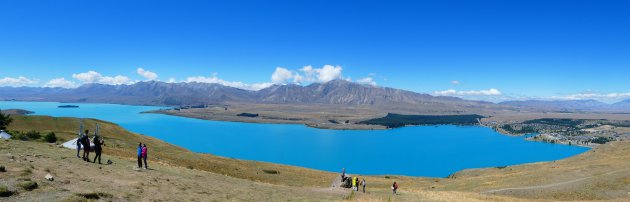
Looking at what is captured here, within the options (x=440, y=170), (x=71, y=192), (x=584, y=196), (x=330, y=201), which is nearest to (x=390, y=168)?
(x=440, y=170)

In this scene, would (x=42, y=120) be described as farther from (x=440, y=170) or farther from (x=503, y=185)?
(x=440, y=170)

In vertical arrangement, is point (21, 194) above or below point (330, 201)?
above

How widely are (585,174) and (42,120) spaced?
409 feet

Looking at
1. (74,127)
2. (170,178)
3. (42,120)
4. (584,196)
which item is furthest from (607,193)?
(42,120)

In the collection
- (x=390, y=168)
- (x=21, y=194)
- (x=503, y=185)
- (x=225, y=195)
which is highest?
(x=21, y=194)

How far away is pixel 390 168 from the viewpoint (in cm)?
18350

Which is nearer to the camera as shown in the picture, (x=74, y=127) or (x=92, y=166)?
(x=92, y=166)

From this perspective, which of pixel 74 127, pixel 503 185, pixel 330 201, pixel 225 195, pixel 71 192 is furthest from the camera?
pixel 74 127

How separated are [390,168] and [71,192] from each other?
169805 mm

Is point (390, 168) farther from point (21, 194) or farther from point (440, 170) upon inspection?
point (21, 194)

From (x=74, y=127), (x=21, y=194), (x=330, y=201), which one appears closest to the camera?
(x=21, y=194)

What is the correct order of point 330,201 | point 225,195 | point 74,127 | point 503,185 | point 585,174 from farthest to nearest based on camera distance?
point 74,127 < point 585,174 < point 503,185 < point 330,201 < point 225,195

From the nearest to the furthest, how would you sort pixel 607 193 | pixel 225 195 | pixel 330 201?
pixel 225 195 < pixel 330 201 < pixel 607 193

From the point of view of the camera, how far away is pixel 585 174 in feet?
222
